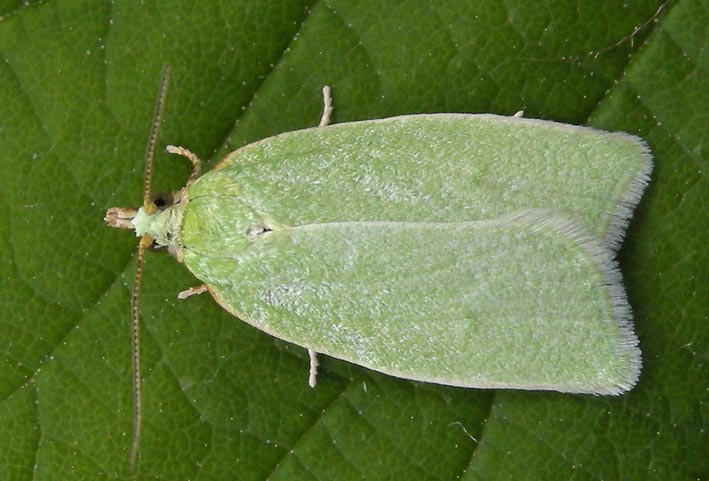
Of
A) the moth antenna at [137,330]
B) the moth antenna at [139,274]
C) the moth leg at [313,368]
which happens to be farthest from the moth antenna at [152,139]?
the moth leg at [313,368]

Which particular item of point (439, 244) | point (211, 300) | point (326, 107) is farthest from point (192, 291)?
point (439, 244)

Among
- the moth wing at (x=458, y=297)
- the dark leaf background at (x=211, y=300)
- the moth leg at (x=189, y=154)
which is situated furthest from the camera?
the moth leg at (x=189, y=154)

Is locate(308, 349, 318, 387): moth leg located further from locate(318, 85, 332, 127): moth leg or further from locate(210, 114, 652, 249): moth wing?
locate(318, 85, 332, 127): moth leg

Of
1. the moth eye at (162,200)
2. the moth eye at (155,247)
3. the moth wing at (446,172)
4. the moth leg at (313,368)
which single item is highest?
the moth wing at (446,172)

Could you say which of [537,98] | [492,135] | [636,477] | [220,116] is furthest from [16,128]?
[636,477]

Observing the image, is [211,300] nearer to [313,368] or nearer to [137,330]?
[137,330]

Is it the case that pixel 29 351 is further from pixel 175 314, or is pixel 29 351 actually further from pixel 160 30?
pixel 160 30

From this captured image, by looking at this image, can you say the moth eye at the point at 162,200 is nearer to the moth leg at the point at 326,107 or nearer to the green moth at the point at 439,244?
the green moth at the point at 439,244
